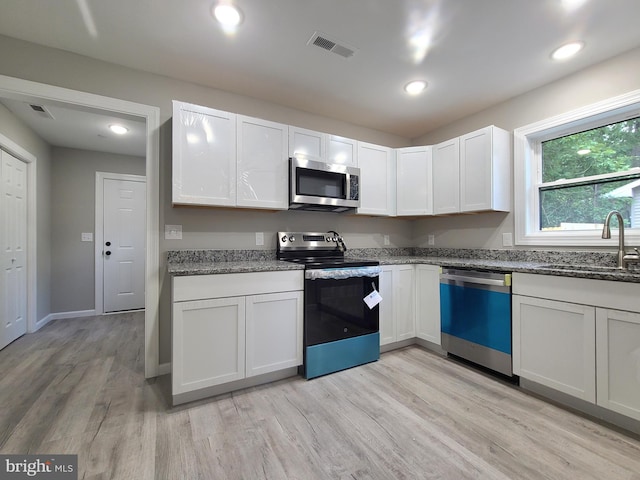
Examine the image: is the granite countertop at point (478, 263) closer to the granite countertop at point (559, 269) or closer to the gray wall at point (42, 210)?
the granite countertop at point (559, 269)

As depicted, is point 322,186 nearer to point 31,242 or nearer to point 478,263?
point 478,263

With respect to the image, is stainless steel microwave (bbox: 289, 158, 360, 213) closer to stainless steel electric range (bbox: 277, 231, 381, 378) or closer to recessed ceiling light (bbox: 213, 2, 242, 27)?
stainless steel electric range (bbox: 277, 231, 381, 378)

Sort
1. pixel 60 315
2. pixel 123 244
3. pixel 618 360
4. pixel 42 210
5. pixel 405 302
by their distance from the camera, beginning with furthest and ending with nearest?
pixel 123 244 → pixel 60 315 → pixel 42 210 → pixel 405 302 → pixel 618 360

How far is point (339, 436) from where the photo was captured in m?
1.59

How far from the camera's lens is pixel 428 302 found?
2803 millimetres

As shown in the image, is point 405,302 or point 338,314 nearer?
point 338,314

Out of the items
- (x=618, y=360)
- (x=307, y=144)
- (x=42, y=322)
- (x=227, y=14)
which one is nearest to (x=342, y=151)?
(x=307, y=144)

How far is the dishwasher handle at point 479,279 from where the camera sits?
2.15 metres

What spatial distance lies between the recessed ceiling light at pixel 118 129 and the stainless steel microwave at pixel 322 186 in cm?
237

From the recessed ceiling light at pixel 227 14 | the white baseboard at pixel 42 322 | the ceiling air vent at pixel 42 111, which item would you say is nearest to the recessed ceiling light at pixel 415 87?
the recessed ceiling light at pixel 227 14

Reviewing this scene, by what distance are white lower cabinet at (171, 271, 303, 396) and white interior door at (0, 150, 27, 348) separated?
8.35 feet

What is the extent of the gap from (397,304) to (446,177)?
1.45 metres

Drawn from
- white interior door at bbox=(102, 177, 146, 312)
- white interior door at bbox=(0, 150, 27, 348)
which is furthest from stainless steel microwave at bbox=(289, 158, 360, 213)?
white interior door at bbox=(102, 177, 146, 312)

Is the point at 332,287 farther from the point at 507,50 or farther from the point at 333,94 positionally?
the point at 507,50
